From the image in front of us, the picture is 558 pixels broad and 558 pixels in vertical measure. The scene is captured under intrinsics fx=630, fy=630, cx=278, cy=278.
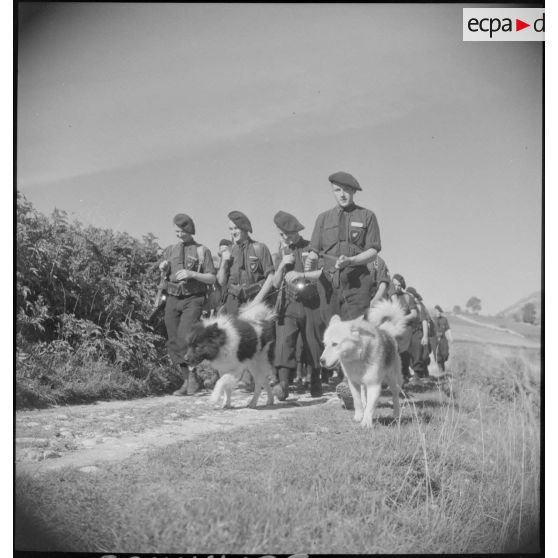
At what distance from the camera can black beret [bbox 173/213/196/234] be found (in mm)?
4574

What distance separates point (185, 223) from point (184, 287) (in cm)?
47

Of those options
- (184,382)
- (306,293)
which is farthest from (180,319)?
(306,293)

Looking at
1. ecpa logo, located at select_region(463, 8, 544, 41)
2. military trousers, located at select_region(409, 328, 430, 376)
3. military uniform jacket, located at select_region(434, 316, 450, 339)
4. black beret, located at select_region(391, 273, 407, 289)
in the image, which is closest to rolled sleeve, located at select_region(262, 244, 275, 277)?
black beret, located at select_region(391, 273, 407, 289)

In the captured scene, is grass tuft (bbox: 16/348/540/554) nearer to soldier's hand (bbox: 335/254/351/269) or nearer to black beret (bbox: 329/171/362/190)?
soldier's hand (bbox: 335/254/351/269)

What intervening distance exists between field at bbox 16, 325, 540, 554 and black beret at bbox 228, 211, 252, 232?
1312mm

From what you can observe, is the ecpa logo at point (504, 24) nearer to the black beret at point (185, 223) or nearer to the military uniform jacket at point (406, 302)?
the military uniform jacket at point (406, 302)

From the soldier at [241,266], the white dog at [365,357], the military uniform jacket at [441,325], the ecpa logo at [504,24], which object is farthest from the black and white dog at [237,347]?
the ecpa logo at [504,24]

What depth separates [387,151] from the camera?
4.56 meters

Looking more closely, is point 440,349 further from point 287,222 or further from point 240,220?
point 240,220

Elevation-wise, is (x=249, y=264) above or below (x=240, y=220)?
below

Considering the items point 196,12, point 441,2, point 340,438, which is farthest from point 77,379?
point 441,2

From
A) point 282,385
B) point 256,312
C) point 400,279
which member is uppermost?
point 400,279

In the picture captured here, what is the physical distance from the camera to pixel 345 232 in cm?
454

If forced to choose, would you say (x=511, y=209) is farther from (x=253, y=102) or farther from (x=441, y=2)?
(x=253, y=102)
